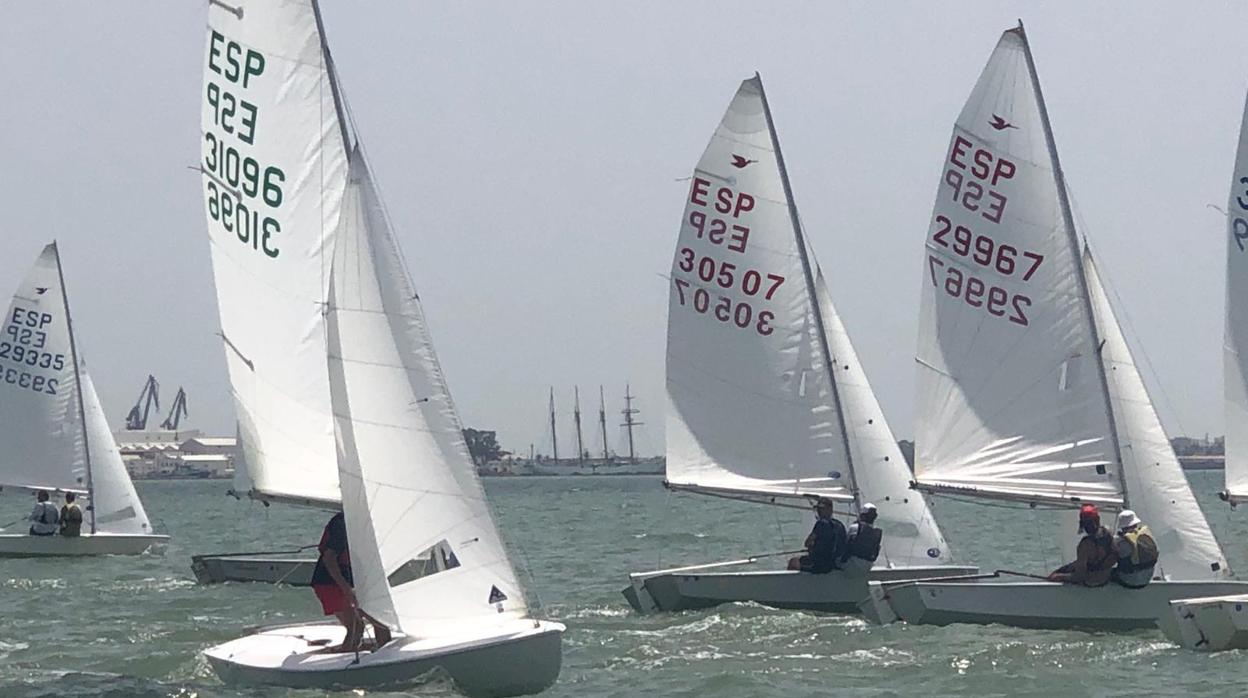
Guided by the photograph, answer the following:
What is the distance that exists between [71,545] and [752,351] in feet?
39.4

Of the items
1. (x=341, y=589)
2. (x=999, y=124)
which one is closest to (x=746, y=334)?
(x=999, y=124)

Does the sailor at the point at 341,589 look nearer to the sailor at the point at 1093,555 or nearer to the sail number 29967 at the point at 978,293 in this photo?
the sailor at the point at 1093,555

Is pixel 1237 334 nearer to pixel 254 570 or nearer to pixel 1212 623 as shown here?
pixel 1212 623

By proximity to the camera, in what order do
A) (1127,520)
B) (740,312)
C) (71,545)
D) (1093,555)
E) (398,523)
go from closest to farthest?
1. (398,523)
2. (1093,555)
3. (1127,520)
4. (740,312)
5. (71,545)

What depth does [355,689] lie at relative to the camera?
43.7 feet

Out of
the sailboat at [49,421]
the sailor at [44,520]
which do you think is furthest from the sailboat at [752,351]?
the sailboat at [49,421]

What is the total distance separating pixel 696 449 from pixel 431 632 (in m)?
8.16

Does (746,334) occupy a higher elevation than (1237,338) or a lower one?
higher

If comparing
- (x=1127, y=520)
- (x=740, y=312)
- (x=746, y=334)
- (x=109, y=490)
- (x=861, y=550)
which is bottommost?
(x=861, y=550)

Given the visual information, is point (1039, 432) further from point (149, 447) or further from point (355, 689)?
point (149, 447)

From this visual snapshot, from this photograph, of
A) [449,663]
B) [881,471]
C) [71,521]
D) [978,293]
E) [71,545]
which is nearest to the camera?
[449,663]

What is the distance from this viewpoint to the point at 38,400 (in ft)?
102

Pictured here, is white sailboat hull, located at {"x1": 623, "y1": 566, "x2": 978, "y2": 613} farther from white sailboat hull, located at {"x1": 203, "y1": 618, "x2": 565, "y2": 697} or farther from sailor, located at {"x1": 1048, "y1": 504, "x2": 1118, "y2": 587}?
white sailboat hull, located at {"x1": 203, "y1": 618, "x2": 565, "y2": 697}

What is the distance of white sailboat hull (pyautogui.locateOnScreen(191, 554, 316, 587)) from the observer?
2317cm
